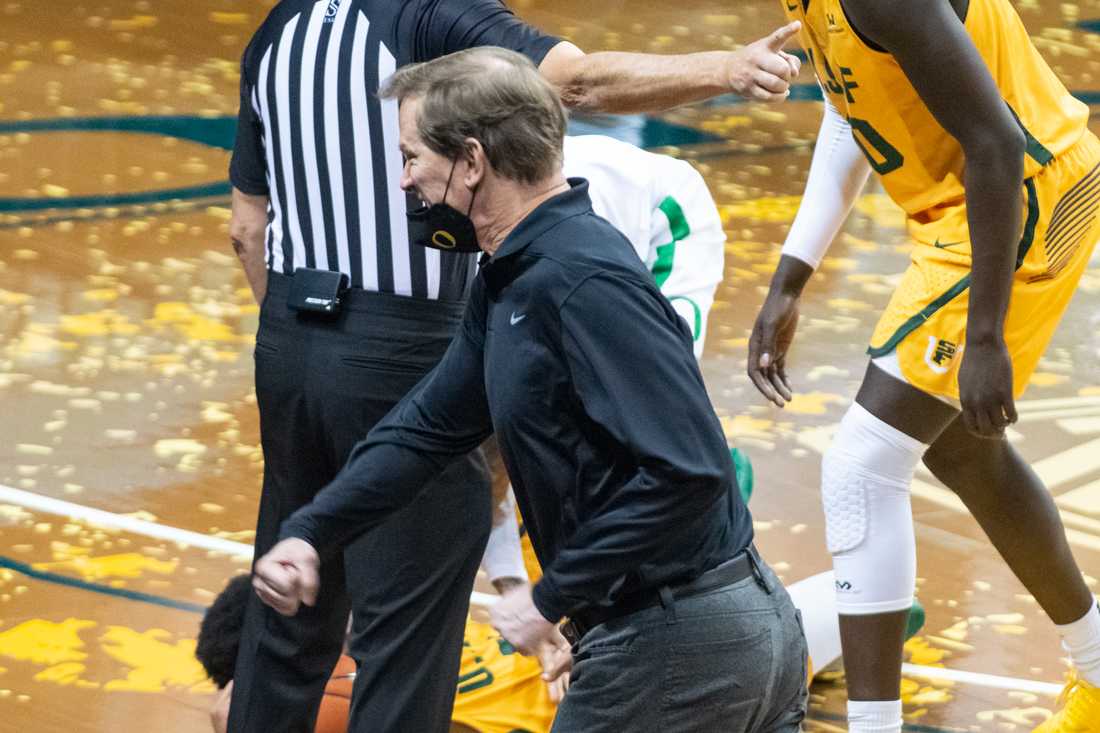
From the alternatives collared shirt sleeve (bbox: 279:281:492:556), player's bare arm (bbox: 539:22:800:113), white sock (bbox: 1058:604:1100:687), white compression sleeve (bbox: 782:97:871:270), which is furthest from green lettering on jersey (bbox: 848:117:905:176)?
collared shirt sleeve (bbox: 279:281:492:556)

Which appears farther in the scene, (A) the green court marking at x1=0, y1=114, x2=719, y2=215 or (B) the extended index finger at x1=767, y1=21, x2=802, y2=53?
(A) the green court marking at x1=0, y1=114, x2=719, y2=215

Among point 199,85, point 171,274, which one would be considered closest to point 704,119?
point 199,85

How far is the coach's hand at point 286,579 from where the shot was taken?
2.46 meters

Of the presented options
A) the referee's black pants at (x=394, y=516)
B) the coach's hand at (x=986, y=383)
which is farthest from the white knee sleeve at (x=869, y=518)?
the referee's black pants at (x=394, y=516)

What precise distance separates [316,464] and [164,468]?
2.00 m

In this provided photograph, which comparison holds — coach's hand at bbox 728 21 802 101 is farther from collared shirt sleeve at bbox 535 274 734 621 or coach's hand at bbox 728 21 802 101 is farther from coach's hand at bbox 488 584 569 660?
coach's hand at bbox 488 584 569 660

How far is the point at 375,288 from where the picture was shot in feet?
10.5

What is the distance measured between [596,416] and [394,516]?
968 millimetres

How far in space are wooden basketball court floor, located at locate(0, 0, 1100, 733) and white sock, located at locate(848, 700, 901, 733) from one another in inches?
18.4

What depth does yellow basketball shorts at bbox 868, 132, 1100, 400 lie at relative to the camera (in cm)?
331

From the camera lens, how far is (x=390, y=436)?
266 centimetres

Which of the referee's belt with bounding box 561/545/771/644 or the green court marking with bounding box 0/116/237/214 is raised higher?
the referee's belt with bounding box 561/545/771/644

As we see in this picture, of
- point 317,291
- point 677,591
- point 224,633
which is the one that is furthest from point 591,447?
point 224,633

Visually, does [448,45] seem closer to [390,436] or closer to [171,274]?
[390,436]
